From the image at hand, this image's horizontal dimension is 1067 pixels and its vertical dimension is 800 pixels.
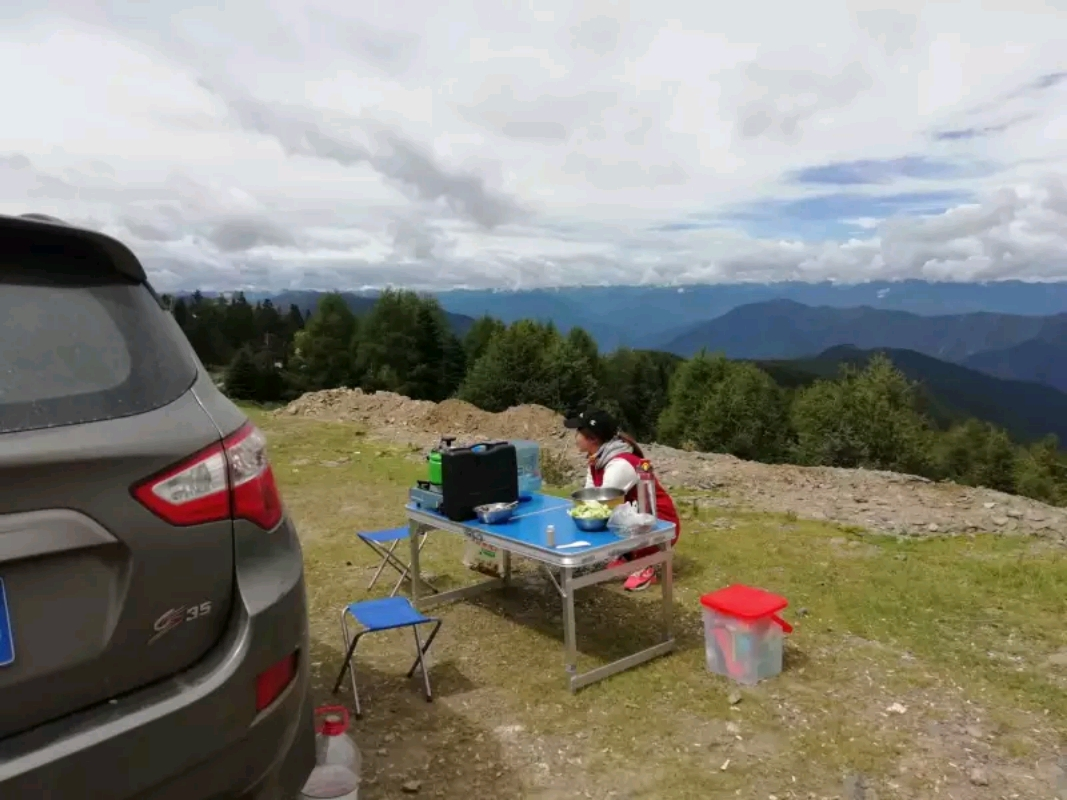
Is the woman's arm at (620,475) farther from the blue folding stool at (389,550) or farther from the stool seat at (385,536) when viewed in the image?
the stool seat at (385,536)

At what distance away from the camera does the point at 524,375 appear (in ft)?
192

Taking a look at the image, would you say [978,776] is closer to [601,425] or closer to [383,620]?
[383,620]

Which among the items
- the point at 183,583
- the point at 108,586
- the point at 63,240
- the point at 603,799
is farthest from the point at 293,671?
the point at 603,799

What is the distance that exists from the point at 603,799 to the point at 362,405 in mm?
15726

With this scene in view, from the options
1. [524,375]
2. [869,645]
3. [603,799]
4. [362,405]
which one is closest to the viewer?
[603,799]

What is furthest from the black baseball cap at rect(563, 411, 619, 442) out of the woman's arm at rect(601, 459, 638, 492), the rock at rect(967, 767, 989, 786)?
the rock at rect(967, 767, 989, 786)

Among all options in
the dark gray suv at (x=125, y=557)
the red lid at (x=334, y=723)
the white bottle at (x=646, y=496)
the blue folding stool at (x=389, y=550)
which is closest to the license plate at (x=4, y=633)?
the dark gray suv at (x=125, y=557)

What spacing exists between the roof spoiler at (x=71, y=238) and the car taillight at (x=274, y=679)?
103 centimetres

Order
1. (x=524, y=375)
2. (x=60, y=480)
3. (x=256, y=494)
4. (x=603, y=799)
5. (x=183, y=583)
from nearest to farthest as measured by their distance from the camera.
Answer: (x=60, y=480), (x=183, y=583), (x=256, y=494), (x=603, y=799), (x=524, y=375)

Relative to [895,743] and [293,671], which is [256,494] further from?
[895,743]

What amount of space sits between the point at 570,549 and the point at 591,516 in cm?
41

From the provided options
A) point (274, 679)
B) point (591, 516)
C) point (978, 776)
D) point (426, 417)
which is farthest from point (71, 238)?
point (426, 417)

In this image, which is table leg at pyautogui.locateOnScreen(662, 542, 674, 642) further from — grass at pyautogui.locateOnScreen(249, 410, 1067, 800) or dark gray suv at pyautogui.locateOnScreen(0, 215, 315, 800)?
dark gray suv at pyautogui.locateOnScreen(0, 215, 315, 800)

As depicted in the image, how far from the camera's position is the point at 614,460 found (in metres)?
5.75
